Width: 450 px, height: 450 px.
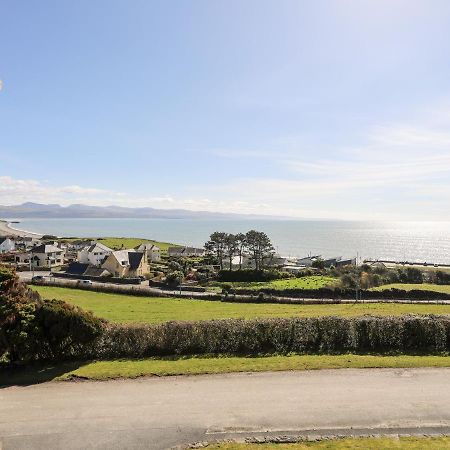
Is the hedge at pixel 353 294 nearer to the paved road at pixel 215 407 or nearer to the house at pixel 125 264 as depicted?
the house at pixel 125 264

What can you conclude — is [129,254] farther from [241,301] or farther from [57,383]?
[57,383]

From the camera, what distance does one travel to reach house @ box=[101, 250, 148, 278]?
71.1 metres

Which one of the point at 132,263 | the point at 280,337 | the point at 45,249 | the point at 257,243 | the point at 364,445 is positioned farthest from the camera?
the point at 45,249

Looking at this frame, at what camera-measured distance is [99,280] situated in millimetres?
60375

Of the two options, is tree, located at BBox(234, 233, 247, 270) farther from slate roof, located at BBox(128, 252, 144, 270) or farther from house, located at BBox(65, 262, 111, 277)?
house, located at BBox(65, 262, 111, 277)

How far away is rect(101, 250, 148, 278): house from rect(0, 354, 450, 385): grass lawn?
5111 cm

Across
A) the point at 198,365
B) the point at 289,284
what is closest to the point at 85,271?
the point at 289,284

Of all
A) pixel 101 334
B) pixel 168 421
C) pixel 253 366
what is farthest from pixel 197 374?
pixel 101 334

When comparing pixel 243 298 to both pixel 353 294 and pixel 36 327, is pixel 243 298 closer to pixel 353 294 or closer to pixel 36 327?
pixel 353 294

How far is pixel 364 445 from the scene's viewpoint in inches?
473

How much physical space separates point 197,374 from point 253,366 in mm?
2493

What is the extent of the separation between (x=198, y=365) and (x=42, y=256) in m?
73.1

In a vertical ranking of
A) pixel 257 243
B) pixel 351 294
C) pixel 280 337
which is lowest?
pixel 351 294

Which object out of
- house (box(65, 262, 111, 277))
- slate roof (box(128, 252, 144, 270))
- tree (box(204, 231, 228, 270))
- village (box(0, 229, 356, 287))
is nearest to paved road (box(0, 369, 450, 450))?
village (box(0, 229, 356, 287))
